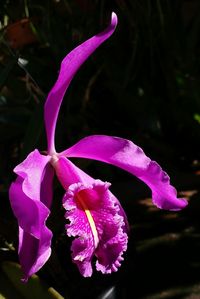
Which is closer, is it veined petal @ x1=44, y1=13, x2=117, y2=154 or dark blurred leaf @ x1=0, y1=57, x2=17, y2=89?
veined petal @ x1=44, y1=13, x2=117, y2=154

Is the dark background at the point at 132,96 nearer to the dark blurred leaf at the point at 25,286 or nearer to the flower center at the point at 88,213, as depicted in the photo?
the dark blurred leaf at the point at 25,286

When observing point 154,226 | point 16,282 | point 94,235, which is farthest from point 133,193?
point 94,235

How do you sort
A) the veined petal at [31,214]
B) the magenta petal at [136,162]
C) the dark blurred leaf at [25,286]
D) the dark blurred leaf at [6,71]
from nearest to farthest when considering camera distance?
1. the veined petal at [31,214]
2. the magenta petal at [136,162]
3. the dark blurred leaf at [25,286]
4. the dark blurred leaf at [6,71]

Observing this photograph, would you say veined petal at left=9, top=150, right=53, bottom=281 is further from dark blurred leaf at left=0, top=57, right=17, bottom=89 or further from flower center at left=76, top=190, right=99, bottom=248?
dark blurred leaf at left=0, top=57, right=17, bottom=89

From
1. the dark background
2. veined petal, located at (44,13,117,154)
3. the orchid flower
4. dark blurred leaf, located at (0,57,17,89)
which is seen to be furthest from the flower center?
the dark background

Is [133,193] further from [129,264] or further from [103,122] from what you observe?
[129,264]

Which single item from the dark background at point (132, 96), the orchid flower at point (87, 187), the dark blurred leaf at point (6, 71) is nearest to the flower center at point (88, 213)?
the orchid flower at point (87, 187)

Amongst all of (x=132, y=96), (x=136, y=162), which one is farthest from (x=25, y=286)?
(x=132, y=96)

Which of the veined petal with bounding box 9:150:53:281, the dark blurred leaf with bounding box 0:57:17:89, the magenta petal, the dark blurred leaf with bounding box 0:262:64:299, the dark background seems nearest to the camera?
the veined petal with bounding box 9:150:53:281
